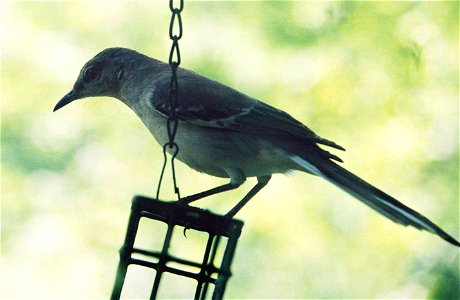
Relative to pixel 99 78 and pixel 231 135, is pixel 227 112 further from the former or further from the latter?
pixel 99 78

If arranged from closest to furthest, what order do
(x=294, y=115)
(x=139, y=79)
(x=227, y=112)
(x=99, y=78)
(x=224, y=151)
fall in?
(x=224, y=151) < (x=227, y=112) < (x=139, y=79) < (x=99, y=78) < (x=294, y=115)

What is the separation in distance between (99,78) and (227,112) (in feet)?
4.10

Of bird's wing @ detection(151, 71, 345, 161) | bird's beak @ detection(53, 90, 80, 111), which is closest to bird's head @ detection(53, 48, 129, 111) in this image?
bird's beak @ detection(53, 90, 80, 111)

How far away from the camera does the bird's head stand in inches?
232

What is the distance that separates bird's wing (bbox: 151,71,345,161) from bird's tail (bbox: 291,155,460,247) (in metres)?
0.26

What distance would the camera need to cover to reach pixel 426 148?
8031 millimetres

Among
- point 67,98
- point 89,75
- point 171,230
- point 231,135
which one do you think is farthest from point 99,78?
point 171,230

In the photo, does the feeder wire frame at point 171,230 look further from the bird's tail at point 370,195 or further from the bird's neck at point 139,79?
the bird's neck at point 139,79

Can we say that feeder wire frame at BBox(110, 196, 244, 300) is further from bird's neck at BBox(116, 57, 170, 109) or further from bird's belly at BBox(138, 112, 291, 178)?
bird's neck at BBox(116, 57, 170, 109)

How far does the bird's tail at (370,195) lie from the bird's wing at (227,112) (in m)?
0.26

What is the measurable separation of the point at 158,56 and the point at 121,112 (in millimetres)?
688

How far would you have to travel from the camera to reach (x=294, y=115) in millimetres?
7957

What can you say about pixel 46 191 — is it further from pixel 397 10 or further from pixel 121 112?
pixel 397 10

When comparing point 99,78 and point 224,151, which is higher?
point 99,78
